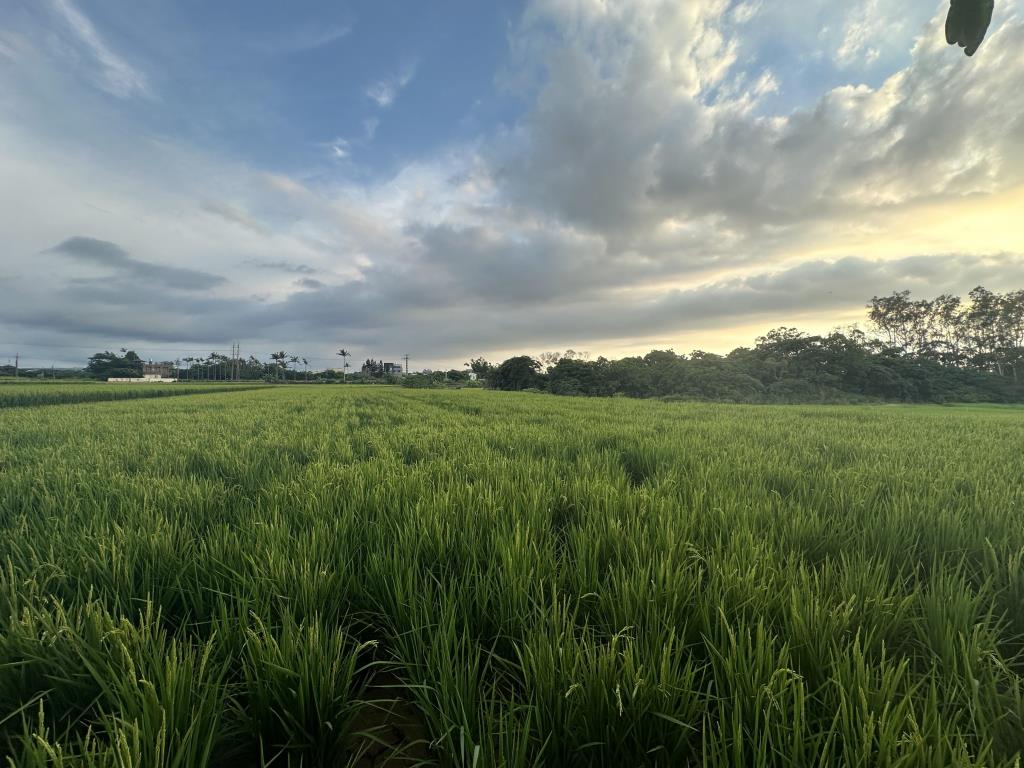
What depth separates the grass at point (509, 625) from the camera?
0.82 metres

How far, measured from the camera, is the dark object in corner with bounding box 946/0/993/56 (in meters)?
1.07

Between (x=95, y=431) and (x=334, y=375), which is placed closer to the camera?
(x=95, y=431)

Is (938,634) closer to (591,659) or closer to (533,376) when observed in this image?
(591,659)

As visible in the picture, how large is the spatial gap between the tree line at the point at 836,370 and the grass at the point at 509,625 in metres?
32.3

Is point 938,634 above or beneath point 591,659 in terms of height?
beneath

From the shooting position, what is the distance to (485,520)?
195 centimetres

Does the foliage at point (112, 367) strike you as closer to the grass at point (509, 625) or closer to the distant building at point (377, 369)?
the distant building at point (377, 369)

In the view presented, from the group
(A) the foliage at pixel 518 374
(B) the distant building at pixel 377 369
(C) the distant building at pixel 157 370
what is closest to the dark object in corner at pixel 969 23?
(A) the foliage at pixel 518 374

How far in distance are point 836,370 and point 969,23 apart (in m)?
43.5

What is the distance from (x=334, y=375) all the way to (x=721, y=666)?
110 m

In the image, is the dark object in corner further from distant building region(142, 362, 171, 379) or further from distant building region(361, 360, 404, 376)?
distant building region(142, 362, 171, 379)

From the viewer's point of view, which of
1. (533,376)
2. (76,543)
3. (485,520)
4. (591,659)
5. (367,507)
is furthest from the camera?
(533,376)

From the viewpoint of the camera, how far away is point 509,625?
122cm

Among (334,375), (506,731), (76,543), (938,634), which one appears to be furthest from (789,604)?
(334,375)
